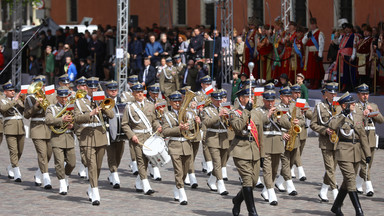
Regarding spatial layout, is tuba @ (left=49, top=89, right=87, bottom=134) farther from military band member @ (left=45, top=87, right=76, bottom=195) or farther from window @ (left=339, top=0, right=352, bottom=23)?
window @ (left=339, top=0, right=352, bottom=23)

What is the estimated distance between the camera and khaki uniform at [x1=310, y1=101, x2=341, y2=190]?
48.3 feet

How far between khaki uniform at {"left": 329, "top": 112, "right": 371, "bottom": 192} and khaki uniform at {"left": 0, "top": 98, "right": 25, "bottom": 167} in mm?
6506

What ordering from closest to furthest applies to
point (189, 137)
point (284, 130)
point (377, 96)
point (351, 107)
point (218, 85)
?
point (351, 107)
point (189, 137)
point (284, 130)
point (377, 96)
point (218, 85)

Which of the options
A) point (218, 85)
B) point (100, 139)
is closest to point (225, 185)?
point (100, 139)

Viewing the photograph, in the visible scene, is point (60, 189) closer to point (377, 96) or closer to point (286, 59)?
point (377, 96)

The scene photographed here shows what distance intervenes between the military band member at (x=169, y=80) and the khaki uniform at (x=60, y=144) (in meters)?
10.8

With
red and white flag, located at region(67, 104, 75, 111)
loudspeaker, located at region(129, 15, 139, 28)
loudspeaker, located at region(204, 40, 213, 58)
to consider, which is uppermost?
loudspeaker, located at region(129, 15, 139, 28)

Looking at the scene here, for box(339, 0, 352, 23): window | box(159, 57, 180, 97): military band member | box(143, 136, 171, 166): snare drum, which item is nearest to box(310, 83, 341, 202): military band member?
box(143, 136, 171, 166): snare drum

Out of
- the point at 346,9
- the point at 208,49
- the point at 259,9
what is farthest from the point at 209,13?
the point at 208,49

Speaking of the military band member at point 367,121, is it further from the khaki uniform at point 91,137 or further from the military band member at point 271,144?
the khaki uniform at point 91,137

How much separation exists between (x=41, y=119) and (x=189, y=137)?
3.23 m

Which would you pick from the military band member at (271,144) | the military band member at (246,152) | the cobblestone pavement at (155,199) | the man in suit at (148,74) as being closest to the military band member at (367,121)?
the cobblestone pavement at (155,199)

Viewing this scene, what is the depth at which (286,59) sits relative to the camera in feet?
85.4

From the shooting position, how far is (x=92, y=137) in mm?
14602
